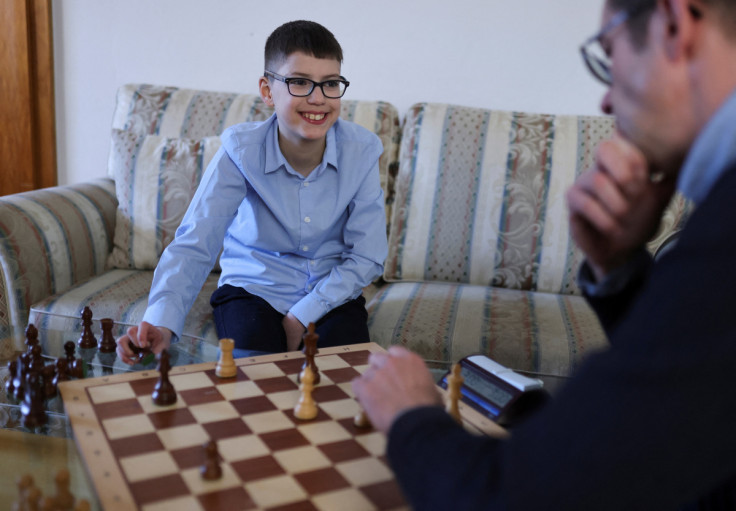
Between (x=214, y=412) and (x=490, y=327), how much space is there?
1180mm

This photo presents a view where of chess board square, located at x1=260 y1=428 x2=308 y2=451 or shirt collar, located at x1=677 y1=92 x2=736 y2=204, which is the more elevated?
shirt collar, located at x1=677 y1=92 x2=736 y2=204

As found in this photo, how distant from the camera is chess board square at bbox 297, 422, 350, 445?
1.16 meters

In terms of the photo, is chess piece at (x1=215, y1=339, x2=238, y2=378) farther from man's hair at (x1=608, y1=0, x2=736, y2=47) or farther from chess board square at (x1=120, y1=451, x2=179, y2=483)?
man's hair at (x1=608, y1=0, x2=736, y2=47)

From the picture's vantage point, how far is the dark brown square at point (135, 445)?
107cm

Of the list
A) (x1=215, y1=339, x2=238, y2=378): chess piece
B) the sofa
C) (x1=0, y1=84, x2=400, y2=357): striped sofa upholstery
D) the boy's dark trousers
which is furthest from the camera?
the sofa

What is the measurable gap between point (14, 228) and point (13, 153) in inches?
57.4

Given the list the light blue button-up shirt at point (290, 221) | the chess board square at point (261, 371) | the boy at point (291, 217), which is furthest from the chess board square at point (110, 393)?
the light blue button-up shirt at point (290, 221)

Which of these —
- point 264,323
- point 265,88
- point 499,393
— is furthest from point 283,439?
point 265,88

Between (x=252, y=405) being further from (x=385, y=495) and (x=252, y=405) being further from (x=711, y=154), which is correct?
(x=711, y=154)

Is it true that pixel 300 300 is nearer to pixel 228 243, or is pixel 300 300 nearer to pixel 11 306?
pixel 228 243

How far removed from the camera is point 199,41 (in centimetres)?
334

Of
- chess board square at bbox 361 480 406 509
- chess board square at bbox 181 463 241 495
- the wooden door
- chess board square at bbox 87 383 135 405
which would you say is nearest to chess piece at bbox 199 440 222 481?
chess board square at bbox 181 463 241 495

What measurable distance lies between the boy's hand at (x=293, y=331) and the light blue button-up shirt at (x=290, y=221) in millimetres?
27

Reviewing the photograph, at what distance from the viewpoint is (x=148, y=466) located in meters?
1.03
